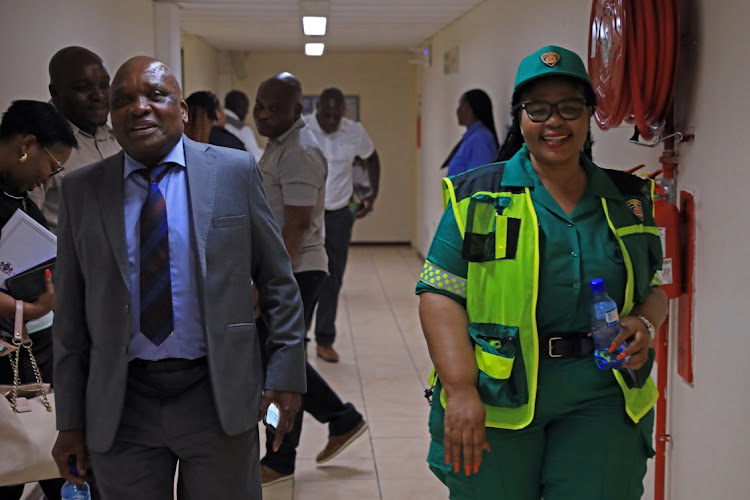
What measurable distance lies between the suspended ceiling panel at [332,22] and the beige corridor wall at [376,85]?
75 cm

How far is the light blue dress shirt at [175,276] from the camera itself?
1.94 m

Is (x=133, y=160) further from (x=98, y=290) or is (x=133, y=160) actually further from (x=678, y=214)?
(x=678, y=214)

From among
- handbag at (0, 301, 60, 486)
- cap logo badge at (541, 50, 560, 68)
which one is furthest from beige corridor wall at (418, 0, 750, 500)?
handbag at (0, 301, 60, 486)

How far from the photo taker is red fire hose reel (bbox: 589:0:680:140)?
2820mm

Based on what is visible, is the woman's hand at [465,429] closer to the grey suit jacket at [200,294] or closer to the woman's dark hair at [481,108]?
the grey suit jacket at [200,294]

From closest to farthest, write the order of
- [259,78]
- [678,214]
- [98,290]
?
1. [98,290]
2. [678,214]
3. [259,78]

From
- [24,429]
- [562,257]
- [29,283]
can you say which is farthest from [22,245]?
[562,257]

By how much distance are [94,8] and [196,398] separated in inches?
151

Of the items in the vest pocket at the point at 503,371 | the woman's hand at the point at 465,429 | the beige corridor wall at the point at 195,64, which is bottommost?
the woman's hand at the point at 465,429

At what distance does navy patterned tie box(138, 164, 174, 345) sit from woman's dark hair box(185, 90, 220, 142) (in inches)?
73.5

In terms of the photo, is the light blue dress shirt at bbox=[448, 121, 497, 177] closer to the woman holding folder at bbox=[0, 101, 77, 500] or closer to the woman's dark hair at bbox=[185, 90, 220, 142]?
the woman's dark hair at bbox=[185, 90, 220, 142]

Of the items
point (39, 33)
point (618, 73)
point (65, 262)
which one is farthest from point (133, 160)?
point (39, 33)

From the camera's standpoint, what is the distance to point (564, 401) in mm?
1987

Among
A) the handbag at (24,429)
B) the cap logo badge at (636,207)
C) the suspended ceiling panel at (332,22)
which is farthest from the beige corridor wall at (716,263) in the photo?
the suspended ceiling panel at (332,22)
